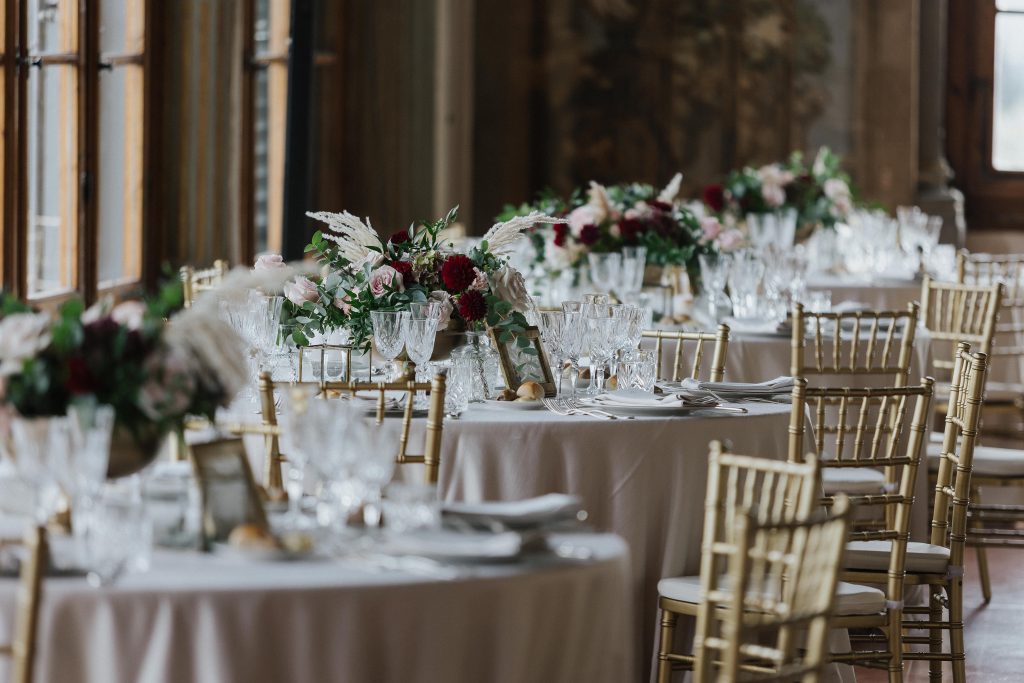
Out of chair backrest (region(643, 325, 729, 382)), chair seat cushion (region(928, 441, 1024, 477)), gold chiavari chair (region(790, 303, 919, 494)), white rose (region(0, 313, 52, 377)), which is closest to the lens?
white rose (region(0, 313, 52, 377))

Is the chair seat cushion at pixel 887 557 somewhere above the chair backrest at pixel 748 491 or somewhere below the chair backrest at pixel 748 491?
below

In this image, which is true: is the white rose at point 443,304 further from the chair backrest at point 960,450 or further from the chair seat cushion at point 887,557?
the chair backrest at point 960,450

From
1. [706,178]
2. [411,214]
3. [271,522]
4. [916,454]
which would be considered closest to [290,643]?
[271,522]

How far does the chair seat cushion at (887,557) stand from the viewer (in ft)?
12.7

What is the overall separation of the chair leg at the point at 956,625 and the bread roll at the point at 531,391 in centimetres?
115

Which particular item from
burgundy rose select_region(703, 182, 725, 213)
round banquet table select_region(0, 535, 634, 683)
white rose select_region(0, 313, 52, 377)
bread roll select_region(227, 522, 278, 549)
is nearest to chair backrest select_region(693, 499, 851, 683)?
round banquet table select_region(0, 535, 634, 683)

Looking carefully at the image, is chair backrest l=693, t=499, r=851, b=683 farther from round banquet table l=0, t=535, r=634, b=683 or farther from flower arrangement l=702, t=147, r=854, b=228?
flower arrangement l=702, t=147, r=854, b=228

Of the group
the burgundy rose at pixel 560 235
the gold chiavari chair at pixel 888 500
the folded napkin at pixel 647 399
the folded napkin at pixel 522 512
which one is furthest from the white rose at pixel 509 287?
the burgundy rose at pixel 560 235

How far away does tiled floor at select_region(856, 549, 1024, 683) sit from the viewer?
15.5 ft

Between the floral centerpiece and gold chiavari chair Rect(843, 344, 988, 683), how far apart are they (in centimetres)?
190

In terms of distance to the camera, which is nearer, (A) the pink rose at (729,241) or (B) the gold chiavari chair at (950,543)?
(B) the gold chiavari chair at (950,543)

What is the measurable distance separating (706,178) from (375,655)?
8685 mm

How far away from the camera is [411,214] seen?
9586 millimetres

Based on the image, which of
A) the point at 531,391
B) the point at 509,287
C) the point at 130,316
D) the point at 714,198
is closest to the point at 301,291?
the point at 509,287
